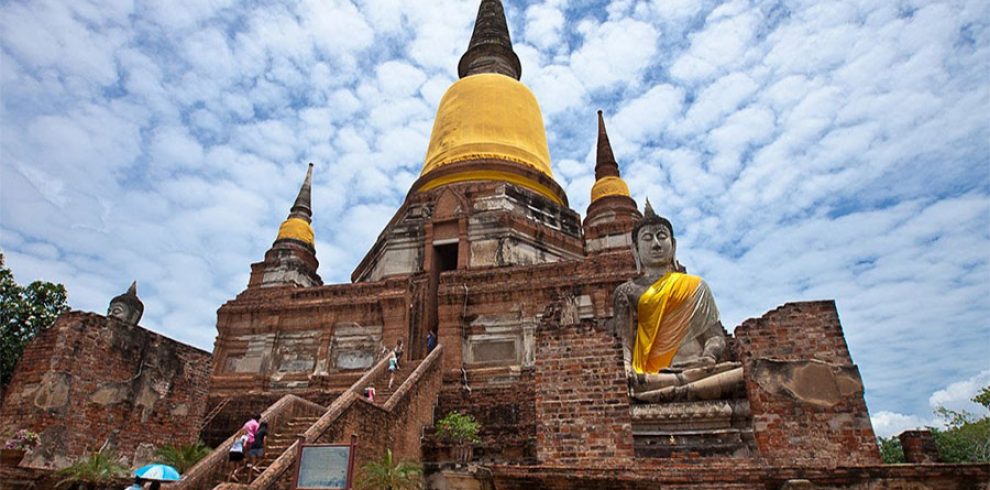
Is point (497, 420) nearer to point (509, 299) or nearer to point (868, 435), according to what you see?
point (509, 299)

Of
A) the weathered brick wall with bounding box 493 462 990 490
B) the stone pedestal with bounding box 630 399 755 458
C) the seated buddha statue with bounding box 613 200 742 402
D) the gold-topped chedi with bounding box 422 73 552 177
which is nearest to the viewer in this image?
the weathered brick wall with bounding box 493 462 990 490

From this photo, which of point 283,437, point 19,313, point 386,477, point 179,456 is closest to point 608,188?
point 283,437

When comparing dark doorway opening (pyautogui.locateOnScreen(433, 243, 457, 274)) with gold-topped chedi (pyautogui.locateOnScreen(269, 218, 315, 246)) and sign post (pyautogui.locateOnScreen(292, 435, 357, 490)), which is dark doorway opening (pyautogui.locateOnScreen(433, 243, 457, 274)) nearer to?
gold-topped chedi (pyautogui.locateOnScreen(269, 218, 315, 246))

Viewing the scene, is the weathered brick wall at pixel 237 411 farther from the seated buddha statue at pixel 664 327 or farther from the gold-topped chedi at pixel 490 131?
the gold-topped chedi at pixel 490 131

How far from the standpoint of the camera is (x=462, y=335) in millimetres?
14898

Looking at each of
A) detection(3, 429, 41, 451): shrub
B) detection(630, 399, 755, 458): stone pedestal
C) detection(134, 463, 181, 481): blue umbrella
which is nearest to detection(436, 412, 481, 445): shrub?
detection(630, 399, 755, 458): stone pedestal

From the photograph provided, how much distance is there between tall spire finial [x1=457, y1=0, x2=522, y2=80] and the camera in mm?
25516

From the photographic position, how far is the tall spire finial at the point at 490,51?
25.5 m

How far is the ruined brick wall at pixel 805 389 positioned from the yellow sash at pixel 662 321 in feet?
6.83

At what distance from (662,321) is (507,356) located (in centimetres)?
716

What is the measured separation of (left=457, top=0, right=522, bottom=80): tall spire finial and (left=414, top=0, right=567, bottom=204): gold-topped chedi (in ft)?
0.14

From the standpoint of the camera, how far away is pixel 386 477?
8203 millimetres

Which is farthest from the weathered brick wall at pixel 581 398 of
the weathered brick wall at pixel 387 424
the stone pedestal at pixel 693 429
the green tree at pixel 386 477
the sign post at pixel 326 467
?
the weathered brick wall at pixel 387 424

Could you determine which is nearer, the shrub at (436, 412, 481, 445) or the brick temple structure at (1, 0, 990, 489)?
the brick temple structure at (1, 0, 990, 489)
